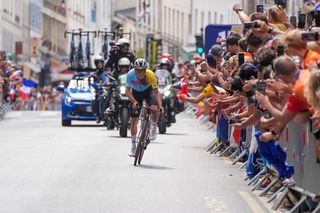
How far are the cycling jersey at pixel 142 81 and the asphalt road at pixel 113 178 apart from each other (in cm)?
117

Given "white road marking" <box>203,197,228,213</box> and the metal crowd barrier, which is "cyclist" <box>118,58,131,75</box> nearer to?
the metal crowd barrier

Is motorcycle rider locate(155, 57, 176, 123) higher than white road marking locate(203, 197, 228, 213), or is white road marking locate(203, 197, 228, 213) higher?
motorcycle rider locate(155, 57, 176, 123)

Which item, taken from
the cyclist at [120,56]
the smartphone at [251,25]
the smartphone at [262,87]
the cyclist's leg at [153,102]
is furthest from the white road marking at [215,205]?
the cyclist at [120,56]

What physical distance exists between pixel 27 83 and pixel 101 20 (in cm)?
5287

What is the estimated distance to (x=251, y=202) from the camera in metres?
18.1

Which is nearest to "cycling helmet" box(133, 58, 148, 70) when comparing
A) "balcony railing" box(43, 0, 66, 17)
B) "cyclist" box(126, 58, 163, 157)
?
"cyclist" box(126, 58, 163, 157)

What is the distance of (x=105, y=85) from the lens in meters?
37.5

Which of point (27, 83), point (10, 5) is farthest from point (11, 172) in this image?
point (10, 5)

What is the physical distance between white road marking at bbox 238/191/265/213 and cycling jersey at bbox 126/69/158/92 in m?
6.35

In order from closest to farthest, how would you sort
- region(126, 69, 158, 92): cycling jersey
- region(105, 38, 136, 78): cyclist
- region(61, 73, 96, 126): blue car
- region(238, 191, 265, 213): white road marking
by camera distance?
1. region(238, 191, 265, 213): white road marking
2. region(126, 69, 158, 92): cycling jersey
3. region(105, 38, 136, 78): cyclist
4. region(61, 73, 96, 126): blue car

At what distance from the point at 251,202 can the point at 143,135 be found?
660cm

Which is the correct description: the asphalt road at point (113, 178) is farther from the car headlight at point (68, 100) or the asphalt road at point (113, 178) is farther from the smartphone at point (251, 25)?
the car headlight at point (68, 100)

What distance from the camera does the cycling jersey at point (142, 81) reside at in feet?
83.6

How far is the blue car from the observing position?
41.2 metres
